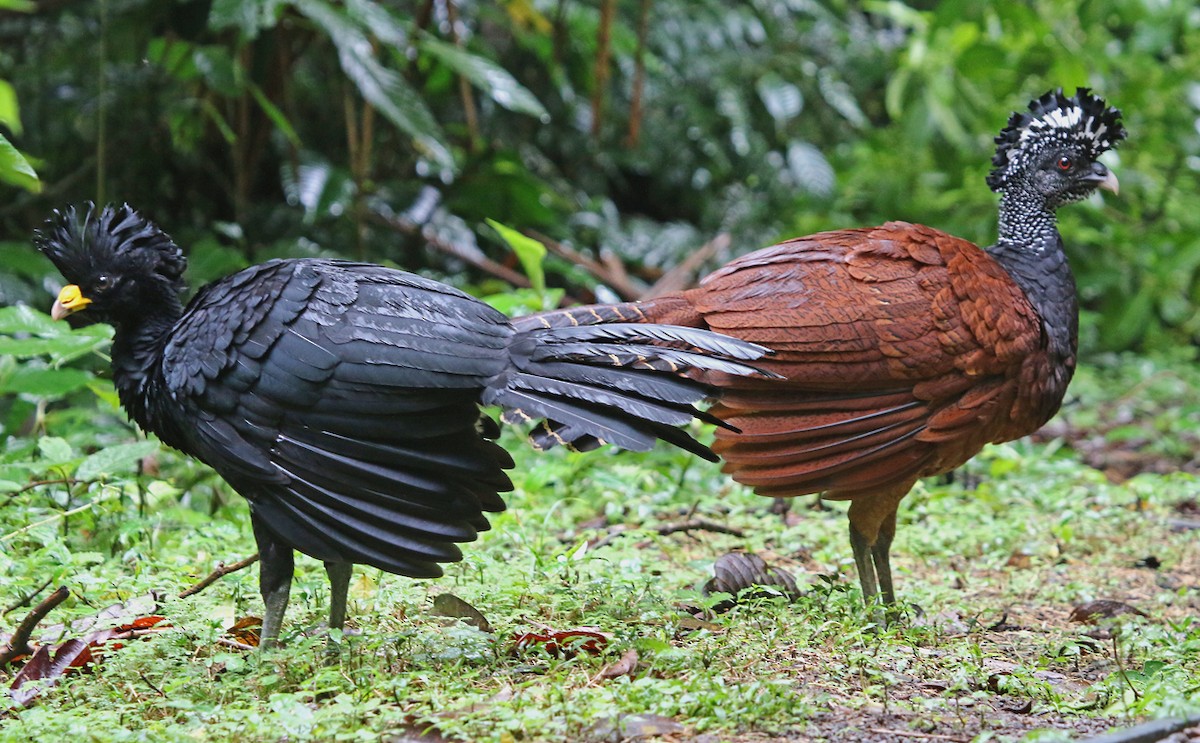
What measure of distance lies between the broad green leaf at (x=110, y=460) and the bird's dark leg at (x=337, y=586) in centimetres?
117

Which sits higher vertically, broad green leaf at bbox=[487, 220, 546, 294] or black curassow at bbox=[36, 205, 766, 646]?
broad green leaf at bbox=[487, 220, 546, 294]

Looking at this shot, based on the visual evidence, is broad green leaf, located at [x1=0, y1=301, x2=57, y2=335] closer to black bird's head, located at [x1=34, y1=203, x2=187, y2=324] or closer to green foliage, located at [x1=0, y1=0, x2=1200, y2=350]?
black bird's head, located at [x1=34, y1=203, x2=187, y2=324]

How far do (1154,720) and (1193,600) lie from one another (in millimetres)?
2016

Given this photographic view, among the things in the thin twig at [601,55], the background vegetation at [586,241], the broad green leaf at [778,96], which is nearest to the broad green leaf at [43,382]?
the background vegetation at [586,241]

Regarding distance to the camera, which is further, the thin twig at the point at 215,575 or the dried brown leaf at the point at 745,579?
the dried brown leaf at the point at 745,579

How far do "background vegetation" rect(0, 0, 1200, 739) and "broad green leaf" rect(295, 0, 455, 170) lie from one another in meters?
0.02

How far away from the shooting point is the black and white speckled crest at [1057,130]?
15.6 feet

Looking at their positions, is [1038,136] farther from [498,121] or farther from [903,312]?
[498,121]

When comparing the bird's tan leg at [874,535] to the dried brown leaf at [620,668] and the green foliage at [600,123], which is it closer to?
the dried brown leaf at [620,668]

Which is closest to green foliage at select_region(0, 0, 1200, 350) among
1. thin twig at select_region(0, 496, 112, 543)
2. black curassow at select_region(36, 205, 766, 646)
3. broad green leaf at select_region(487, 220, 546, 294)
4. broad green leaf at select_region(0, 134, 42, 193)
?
broad green leaf at select_region(487, 220, 546, 294)

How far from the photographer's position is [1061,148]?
15.6ft

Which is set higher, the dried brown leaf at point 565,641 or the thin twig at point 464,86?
the thin twig at point 464,86

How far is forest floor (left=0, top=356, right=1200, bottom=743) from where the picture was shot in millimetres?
2828

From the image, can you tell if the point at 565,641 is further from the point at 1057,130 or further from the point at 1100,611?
the point at 1057,130
